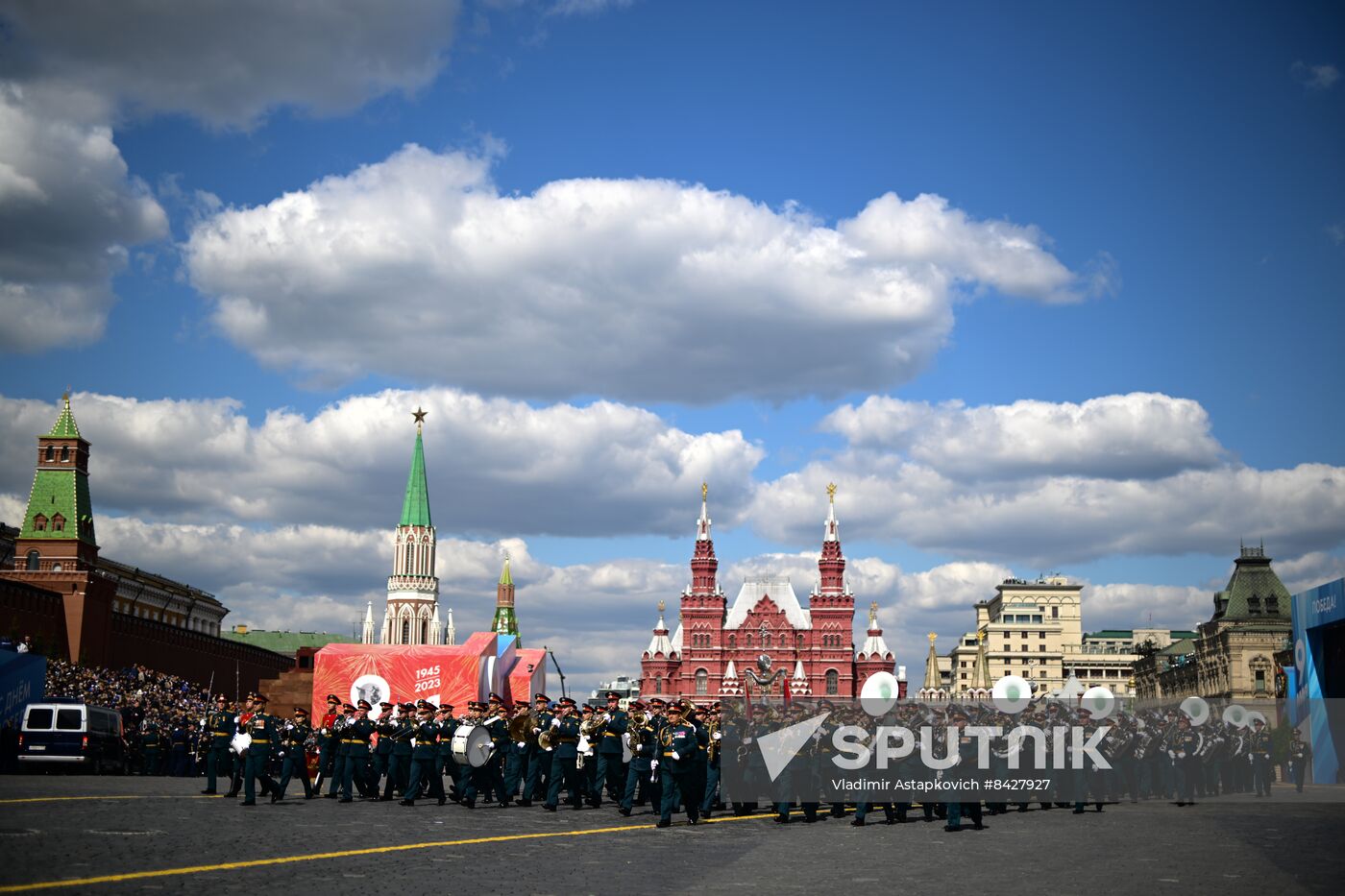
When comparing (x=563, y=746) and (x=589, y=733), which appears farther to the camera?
(x=589, y=733)

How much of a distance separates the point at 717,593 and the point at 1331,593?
97.2 meters

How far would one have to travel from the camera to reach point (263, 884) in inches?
497

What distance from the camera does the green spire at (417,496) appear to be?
18812 centimetres

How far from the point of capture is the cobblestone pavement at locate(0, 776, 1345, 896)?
44.3 ft

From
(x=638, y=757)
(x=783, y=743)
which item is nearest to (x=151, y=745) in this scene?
(x=638, y=757)

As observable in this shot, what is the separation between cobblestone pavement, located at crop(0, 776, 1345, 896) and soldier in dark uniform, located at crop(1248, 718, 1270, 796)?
12.9m

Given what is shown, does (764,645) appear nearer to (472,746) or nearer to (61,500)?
(61,500)

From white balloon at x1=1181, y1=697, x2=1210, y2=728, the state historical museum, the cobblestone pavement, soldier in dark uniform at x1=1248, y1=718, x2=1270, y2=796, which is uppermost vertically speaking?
the state historical museum

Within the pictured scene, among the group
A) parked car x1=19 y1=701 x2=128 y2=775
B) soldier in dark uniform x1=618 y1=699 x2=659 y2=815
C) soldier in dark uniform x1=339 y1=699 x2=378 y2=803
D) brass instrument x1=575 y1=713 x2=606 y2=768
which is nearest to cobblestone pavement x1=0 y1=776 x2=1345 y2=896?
soldier in dark uniform x1=618 y1=699 x2=659 y2=815

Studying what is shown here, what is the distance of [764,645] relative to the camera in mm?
135875

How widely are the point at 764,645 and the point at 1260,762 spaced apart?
99282 mm

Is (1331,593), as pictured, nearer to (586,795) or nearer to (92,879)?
(586,795)

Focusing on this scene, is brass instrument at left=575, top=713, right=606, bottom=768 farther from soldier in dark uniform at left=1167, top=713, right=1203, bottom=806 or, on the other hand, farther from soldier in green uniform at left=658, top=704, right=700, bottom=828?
soldier in dark uniform at left=1167, top=713, right=1203, bottom=806

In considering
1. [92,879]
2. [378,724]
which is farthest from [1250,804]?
[92,879]
